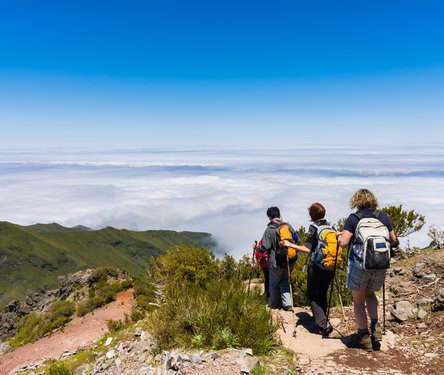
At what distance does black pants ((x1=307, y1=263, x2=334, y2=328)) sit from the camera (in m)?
5.46

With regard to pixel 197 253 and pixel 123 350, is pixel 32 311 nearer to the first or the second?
pixel 197 253

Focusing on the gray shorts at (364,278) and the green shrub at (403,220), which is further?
the green shrub at (403,220)

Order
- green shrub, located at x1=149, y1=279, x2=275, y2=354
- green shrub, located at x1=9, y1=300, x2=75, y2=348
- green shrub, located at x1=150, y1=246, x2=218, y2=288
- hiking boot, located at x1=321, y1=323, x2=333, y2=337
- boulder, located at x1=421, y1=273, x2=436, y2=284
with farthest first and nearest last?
green shrub, located at x1=9, y1=300, x2=75, y2=348 < green shrub, located at x1=150, y1=246, x2=218, y2=288 < boulder, located at x1=421, y1=273, x2=436, y2=284 < hiking boot, located at x1=321, y1=323, x2=333, y2=337 < green shrub, located at x1=149, y1=279, x2=275, y2=354

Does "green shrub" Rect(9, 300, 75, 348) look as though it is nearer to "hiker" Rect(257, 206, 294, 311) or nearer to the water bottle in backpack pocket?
"hiker" Rect(257, 206, 294, 311)

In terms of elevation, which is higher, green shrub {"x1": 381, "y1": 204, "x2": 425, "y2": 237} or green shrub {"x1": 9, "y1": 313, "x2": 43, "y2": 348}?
green shrub {"x1": 381, "y1": 204, "x2": 425, "y2": 237}

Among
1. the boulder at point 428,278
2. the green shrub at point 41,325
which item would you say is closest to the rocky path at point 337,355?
the boulder at point 428,278

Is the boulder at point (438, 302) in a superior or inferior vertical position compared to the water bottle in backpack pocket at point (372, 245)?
inferior

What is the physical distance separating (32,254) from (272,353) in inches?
6602

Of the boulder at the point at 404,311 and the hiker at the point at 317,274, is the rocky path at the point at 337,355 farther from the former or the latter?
the boulder at the point at 404,311

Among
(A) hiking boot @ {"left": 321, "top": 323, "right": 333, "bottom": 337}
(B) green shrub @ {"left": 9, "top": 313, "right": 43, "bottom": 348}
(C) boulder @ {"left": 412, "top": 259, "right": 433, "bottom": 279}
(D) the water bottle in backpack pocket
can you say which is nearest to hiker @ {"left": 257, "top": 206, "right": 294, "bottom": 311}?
(A) hiking boot @ {"left": 321, "top": 323, "right": 333, "bottom": 337}

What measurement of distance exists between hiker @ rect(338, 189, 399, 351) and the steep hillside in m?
127

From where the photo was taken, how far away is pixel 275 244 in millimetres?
6465

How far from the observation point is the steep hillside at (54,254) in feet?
451

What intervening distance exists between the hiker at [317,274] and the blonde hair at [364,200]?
60cm
